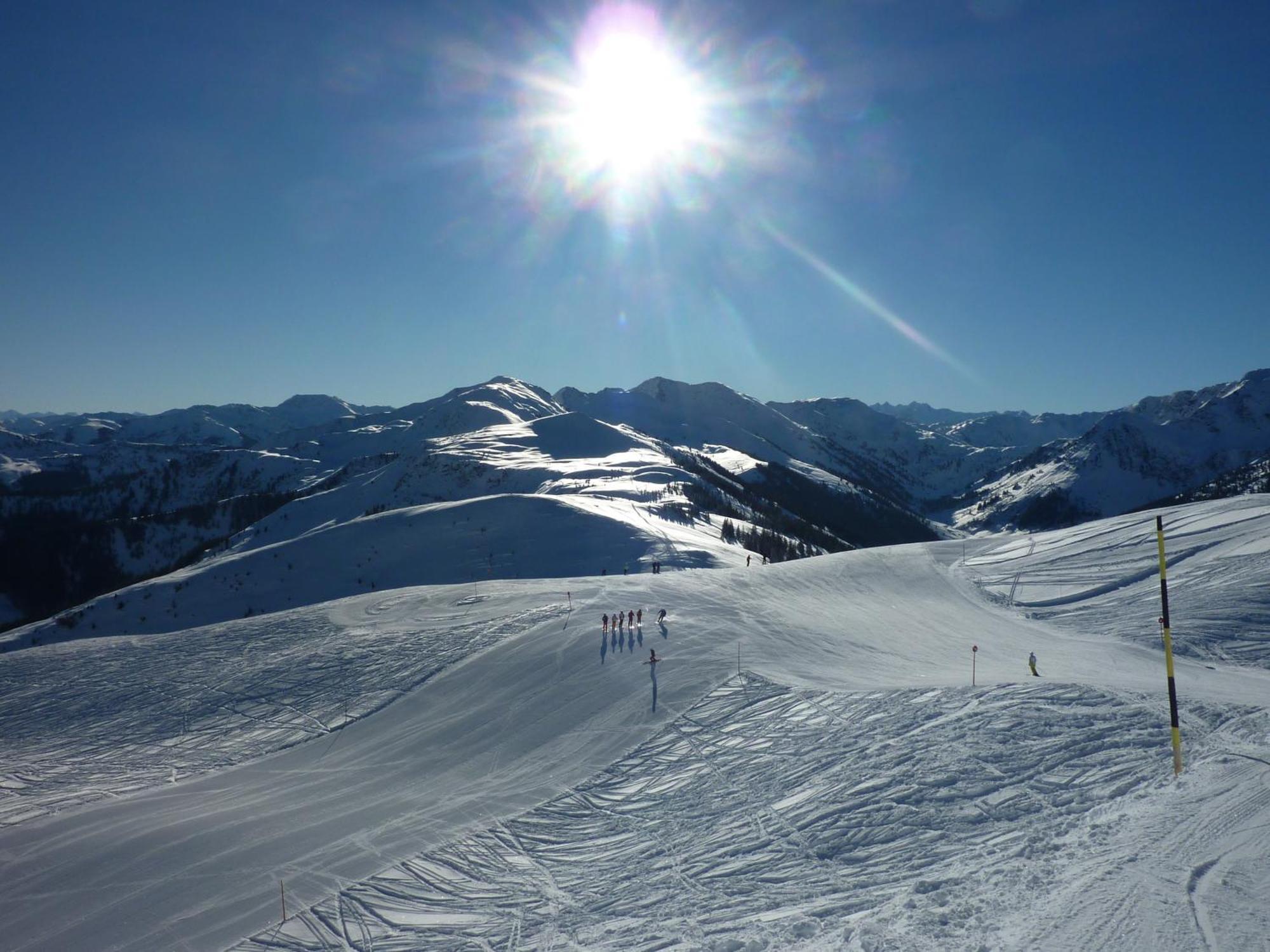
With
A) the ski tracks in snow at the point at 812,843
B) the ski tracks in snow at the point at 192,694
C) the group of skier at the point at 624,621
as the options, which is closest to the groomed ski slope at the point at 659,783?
the ski tracks in snow at the point at 812,843

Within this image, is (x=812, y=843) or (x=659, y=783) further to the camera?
(x=659, y=783)

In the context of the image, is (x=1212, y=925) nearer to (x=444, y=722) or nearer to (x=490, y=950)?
(x=490, y=950)

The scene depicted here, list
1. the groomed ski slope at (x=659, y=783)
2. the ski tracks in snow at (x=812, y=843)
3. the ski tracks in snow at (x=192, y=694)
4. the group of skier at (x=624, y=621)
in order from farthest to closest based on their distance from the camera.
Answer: the group of skier at (x=624, y=621), the ski tracks in snow at (x=192, y=694), the groomed ski slope at (x=659, y=783), the ski tracks in snow at (x=812, y=843)

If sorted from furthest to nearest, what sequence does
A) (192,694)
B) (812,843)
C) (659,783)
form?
1. (192,694)
2. (659,783)
3. (812,843)

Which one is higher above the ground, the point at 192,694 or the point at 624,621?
the point at 624,621

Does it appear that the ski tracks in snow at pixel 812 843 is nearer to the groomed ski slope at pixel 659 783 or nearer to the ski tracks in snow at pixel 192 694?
the groomed ski slope at pixel 659 783

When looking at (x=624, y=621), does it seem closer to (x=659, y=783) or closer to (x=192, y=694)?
(x=659, y=783)

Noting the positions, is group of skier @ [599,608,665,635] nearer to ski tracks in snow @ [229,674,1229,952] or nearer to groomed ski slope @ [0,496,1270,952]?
groomed ski slope @ [0,496,1270,952]

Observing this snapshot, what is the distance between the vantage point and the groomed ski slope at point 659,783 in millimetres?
11227

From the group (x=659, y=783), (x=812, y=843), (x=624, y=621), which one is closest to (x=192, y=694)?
(x=624, y=621)

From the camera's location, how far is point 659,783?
18.5m

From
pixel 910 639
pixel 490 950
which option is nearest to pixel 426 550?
pixel 910 639

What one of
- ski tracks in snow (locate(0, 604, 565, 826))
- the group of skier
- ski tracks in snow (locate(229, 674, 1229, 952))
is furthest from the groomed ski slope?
the group of skier

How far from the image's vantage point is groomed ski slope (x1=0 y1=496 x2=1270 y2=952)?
11227 millimetres
